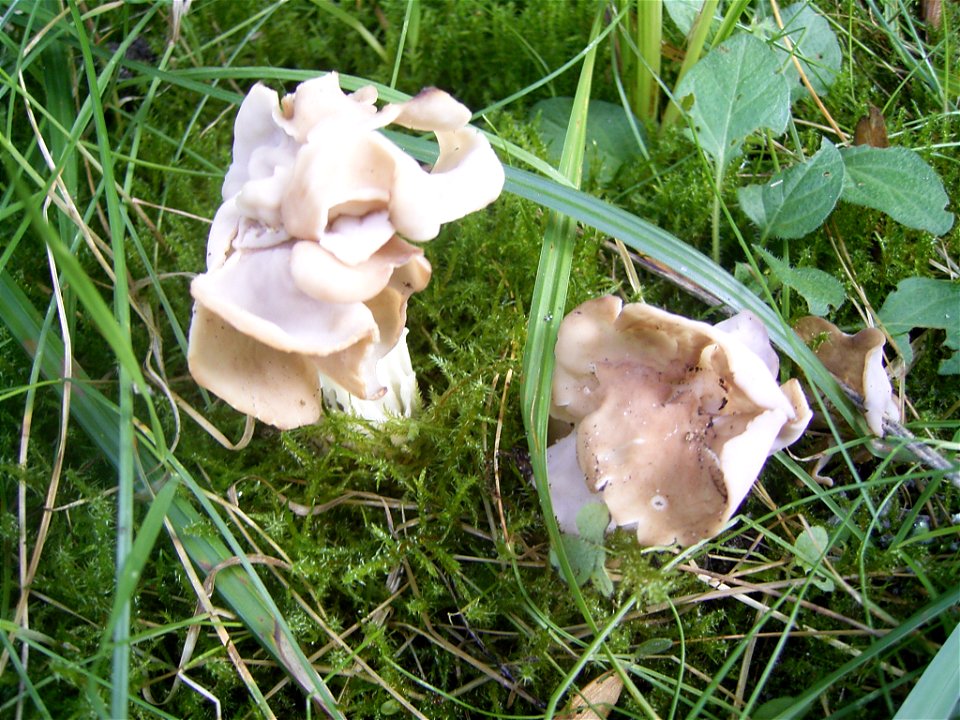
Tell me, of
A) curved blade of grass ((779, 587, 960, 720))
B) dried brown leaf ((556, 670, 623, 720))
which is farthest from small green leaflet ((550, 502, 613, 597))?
curved blade of grass ((779, 587, 960, 720))

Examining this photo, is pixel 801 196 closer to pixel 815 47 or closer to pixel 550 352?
pixel 815 47

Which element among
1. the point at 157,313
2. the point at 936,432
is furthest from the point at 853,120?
the point at 157,313

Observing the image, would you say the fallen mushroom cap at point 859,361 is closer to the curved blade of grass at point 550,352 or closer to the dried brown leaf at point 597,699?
the curved blade of grass at point 550,352

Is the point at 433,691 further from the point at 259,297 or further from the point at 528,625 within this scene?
the point at 259,297

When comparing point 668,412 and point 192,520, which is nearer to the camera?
point 668,412

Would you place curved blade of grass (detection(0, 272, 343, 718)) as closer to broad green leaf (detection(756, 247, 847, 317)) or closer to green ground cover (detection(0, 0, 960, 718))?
green ground cover (detection(0, 0, 960, 718))

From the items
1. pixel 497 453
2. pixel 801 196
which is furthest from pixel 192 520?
pixel 801 196
